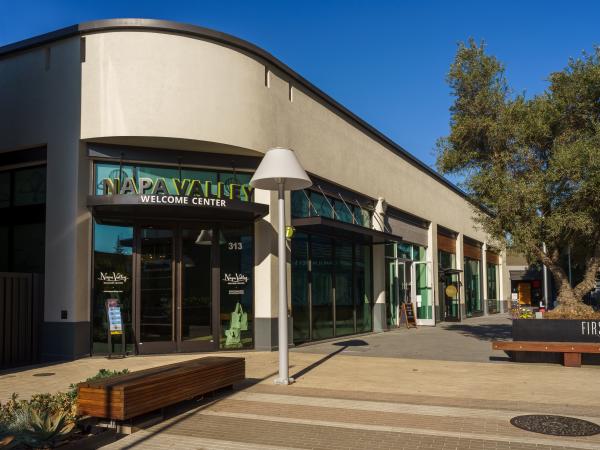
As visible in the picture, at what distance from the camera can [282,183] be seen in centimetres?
1088

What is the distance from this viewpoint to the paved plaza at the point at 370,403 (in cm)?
671

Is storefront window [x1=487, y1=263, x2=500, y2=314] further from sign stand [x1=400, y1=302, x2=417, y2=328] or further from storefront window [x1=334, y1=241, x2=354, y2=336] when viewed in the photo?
storefront window [x1=334, y1=241, x2=354, y2=336]

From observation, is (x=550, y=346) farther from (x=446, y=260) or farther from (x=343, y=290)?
(x=446, y=260)

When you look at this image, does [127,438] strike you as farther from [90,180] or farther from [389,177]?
[389,177]

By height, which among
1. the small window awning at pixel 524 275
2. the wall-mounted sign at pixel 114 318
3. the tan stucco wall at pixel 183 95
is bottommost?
the wall-mounted sign at pixel 114 318

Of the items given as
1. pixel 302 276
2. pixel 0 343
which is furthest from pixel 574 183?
pixel 0 343

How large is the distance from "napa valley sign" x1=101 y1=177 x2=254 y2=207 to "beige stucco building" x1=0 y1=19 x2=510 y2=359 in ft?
0.12

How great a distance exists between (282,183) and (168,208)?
4091 mm

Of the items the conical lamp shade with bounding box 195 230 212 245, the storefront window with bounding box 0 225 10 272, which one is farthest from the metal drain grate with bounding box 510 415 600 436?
the storefront window with bounding box 0 225 10 272

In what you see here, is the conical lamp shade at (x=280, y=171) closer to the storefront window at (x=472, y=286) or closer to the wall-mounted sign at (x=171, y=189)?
the wall-mounted sign at (x=171, y=189)

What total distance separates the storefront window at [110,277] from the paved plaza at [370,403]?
3.12 feet

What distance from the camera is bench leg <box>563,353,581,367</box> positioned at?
490 inches

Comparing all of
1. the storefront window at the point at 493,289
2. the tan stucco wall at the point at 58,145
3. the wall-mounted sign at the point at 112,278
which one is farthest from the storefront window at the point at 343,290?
the storefront window at the point at 493,289

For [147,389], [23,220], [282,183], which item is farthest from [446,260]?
[147,389]
